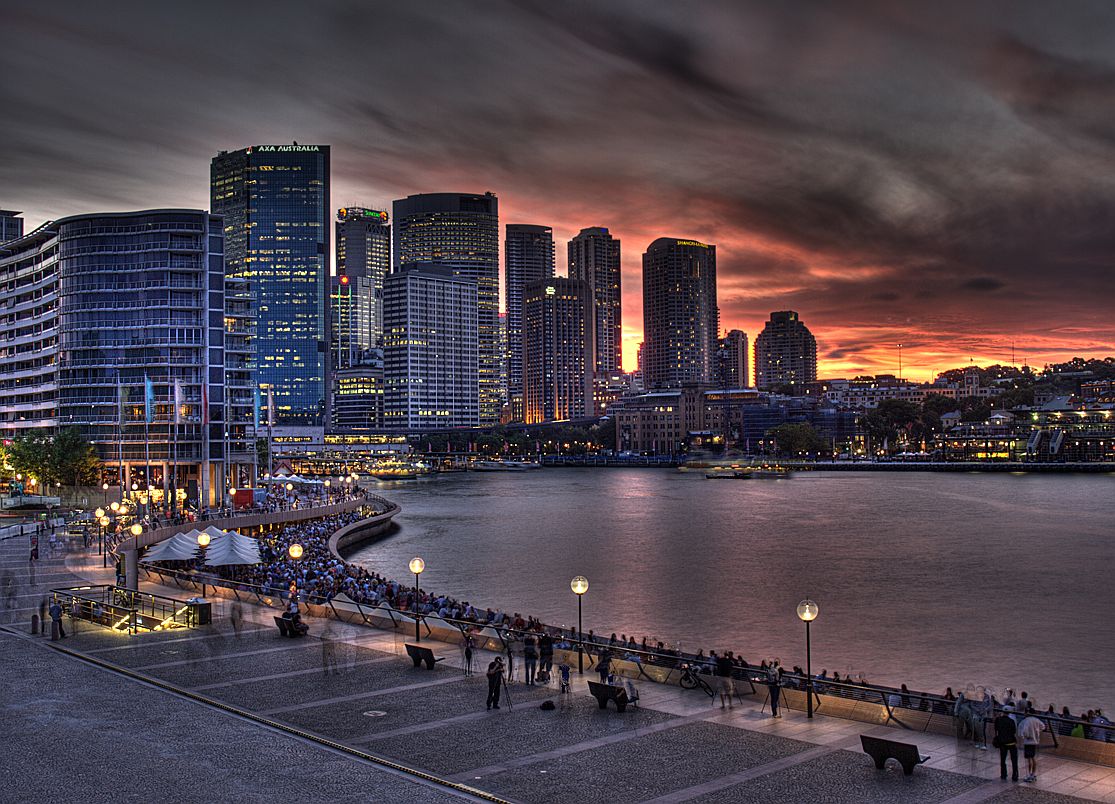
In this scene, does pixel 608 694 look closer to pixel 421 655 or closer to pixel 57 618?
pixel 421 655

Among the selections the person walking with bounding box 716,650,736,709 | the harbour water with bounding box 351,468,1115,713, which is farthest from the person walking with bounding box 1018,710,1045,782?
the harbour water with bounding box 351,468,1115,713

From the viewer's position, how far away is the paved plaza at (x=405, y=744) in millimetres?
18500

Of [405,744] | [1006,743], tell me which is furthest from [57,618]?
[1006,743]

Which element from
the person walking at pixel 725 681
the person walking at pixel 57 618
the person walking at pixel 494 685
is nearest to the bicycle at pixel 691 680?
the person walking at pixel 725 681

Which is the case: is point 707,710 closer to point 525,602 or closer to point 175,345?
point 525,602

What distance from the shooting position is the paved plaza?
60.7ft

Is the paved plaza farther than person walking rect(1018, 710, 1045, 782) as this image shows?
No

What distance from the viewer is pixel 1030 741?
63.1ft

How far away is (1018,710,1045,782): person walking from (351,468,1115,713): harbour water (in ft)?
75.9

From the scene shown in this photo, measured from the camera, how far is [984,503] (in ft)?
486

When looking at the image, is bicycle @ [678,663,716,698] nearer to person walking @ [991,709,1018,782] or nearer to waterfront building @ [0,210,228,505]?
person walking @ [991,709,1018,782]

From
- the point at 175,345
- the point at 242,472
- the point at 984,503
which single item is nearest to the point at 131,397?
the point at 175,345

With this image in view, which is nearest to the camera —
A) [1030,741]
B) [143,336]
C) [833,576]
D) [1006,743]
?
[1006,743]

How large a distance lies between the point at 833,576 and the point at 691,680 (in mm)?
53110
